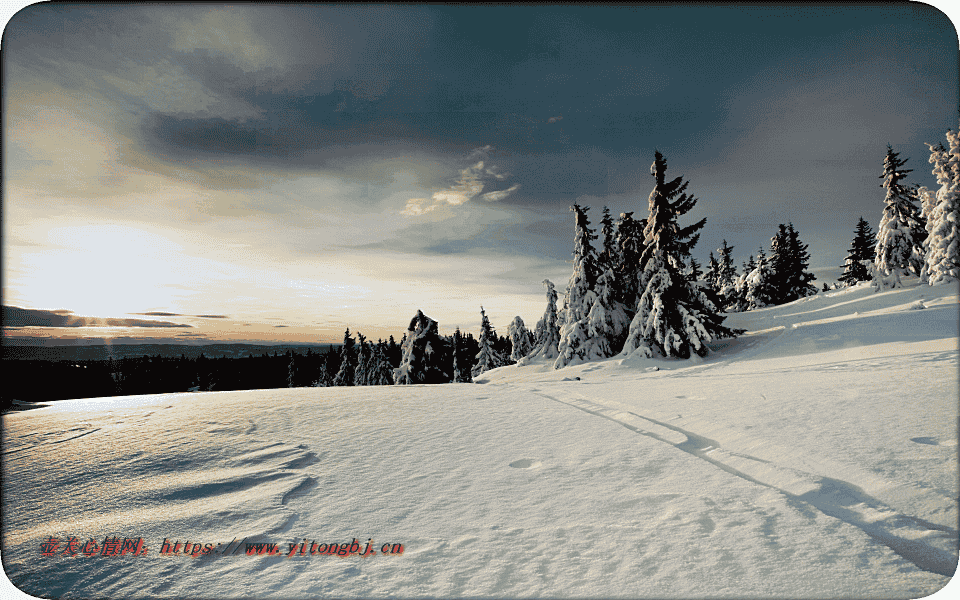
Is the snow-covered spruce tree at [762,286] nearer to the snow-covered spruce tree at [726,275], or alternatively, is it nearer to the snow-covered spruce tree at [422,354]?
the snow-covered spruce tree at [726,275]

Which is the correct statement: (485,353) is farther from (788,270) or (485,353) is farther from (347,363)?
(788,270)

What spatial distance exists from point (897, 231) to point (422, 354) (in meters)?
38.3

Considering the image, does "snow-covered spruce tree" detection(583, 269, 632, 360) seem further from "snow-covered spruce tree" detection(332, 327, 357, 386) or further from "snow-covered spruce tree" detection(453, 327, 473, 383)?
"snow-covered spruce tree" detection(332, 327, 357, 386)

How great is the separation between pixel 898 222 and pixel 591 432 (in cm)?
3848

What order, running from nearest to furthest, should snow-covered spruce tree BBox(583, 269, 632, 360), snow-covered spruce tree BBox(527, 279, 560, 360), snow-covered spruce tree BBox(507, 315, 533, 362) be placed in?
snow-covered spruce tree BBox(583, 269, 632, 360), snow-covered spruce tree BBox(527, 279, 560, 360), snow-covered spruce tree BBox(507, 315, 533, 362)

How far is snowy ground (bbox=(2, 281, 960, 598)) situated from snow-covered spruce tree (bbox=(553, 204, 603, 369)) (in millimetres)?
17888

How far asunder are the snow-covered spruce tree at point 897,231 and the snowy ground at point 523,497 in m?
29.8

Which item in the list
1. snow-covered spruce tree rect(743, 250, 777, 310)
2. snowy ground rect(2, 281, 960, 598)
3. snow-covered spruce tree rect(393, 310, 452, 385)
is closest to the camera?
snowy ground rect(2, 281, 960, 598)

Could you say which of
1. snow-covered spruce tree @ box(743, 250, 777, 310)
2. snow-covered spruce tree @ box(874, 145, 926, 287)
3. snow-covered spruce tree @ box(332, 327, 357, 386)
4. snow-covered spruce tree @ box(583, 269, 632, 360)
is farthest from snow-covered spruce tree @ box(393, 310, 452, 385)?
snow-covered spruce tree @ box(743, 250, 777, 310)

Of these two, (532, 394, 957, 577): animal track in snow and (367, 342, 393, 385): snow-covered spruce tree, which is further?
(367, 342, 393, 385): snow-covered spruce tree

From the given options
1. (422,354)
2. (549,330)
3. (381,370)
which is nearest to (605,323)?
(549,330)

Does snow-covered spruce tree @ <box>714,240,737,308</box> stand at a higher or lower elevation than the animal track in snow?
higher

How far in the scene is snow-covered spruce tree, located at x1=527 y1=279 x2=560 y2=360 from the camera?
1380 inches

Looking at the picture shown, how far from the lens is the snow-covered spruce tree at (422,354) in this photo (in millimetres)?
31094
